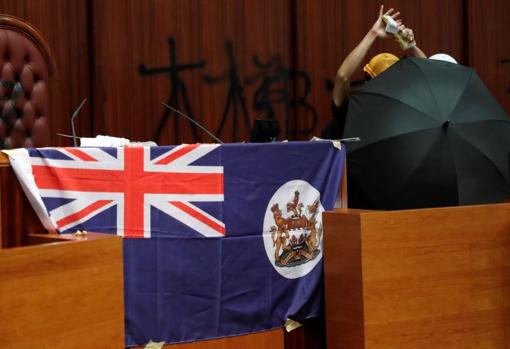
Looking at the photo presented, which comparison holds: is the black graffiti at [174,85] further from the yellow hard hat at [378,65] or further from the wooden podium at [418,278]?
the wooden podium at [418,278]

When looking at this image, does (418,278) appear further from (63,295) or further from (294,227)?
(63,295)

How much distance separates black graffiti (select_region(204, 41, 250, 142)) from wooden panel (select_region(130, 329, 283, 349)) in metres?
2.80

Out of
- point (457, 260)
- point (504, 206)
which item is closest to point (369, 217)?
point (457, 260)

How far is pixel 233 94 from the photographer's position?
5648 millimetres

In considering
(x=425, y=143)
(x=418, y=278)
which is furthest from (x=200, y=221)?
(x=425, y=143)

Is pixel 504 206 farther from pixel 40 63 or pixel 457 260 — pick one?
pixel 40 63

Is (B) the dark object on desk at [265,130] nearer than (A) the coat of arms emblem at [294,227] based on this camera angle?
No

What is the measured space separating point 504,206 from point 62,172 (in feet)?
5.78

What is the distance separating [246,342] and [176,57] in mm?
2883

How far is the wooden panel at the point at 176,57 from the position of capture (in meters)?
5.16

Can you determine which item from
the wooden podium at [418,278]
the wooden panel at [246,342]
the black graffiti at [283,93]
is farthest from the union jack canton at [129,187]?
the black graffiti at [283,93]

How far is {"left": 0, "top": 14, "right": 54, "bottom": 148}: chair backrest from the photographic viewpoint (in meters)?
4.80

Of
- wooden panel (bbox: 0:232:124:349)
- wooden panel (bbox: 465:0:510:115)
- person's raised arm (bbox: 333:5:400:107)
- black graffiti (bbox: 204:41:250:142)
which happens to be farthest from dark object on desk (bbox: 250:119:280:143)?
wooden panel (bbox: 465:0:510:115)

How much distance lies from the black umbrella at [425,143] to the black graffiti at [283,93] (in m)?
2.29
